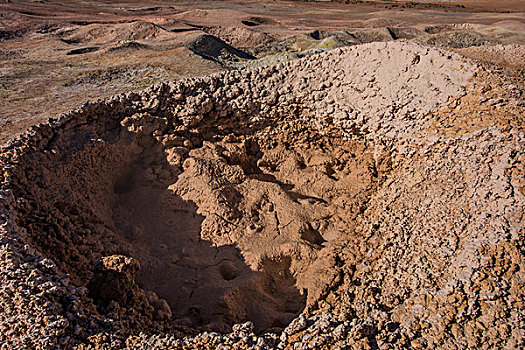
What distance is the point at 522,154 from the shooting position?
9.23 feet

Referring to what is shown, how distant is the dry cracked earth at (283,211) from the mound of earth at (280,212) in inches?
0.6

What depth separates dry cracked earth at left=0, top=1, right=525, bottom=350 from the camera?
7.49ft

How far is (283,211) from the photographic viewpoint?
3895 mm

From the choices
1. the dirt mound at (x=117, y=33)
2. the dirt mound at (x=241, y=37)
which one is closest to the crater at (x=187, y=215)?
the dirt mound at (x=117, y=33)

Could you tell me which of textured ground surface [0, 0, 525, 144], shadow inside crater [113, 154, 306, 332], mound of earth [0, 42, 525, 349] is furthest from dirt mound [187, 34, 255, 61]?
shadow inside crater [113, 154, 306, 332]

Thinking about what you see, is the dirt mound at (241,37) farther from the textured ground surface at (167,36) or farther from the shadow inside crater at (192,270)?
the shadow inside crater at (192,270)

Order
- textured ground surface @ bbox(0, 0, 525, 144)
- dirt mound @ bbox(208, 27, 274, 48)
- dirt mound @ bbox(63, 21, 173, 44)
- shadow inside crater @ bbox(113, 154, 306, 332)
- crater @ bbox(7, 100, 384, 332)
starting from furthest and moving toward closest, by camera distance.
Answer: dirt mound @ bbox(208, 27, 274, 48) < dirt mound @ bbox(63, 21, 173, 44) < textured ground surface @ bbox(0, 0, 525, 144) < shadow inside crater @ bbox(113, 154, 306, 332) < crater @ bbox(7, 100, 384, 332)

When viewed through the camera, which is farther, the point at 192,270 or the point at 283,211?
→ the point at 283,211

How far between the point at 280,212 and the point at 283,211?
0.10 feet

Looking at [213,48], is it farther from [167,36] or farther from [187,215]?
[187,215]

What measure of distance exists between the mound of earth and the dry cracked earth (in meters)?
0.01

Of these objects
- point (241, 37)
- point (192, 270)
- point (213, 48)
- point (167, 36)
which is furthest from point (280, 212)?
point (241, 37)

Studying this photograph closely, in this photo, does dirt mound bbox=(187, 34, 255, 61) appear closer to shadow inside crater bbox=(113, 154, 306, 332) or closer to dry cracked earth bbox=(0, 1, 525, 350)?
dry cracked earth bbox=(0, 1, 525, 350)

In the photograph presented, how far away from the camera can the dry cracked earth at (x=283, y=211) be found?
7.49 feet
